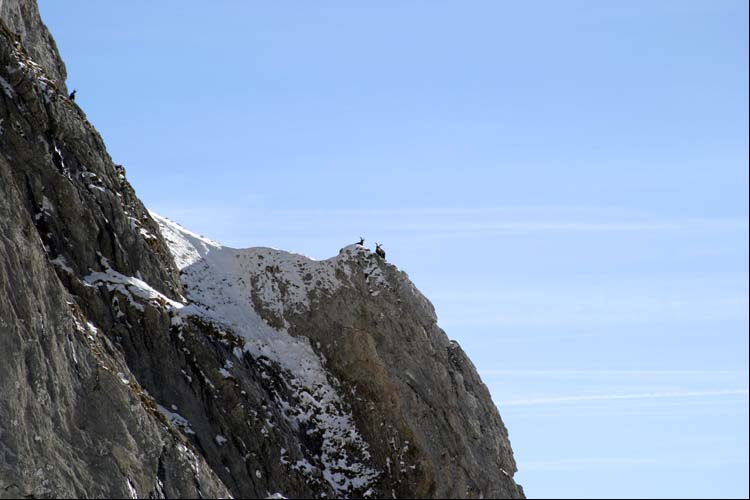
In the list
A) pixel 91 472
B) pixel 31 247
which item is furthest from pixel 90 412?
pixel 31 247

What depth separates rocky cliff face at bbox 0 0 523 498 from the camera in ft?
99.7

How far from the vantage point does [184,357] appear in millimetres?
41750

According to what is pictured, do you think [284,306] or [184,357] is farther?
[284,306]

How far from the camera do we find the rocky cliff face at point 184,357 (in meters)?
30.4

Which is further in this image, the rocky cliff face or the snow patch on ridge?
the snow patch on ridge

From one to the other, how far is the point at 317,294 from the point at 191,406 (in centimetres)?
1218

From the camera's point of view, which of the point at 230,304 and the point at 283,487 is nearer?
the point at 283,487

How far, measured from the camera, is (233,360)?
44406 mm

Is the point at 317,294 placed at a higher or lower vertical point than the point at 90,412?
higher

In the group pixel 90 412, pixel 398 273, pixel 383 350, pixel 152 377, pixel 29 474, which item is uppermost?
pixel 398 273

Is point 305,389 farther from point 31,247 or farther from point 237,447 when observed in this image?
point 31,247

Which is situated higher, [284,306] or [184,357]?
[284,306]

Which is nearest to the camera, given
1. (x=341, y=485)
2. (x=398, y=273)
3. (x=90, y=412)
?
(x=90, y=412)

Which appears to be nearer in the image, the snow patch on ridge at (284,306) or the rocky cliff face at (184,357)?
the rocky cliff face at (184,357)
